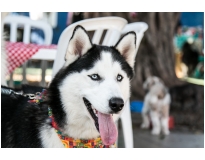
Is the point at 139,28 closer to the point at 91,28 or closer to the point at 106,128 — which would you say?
the point at 91,28

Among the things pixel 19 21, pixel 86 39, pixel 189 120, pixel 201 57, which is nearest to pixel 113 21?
pixel 86 39

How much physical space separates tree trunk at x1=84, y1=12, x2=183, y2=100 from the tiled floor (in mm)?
1270

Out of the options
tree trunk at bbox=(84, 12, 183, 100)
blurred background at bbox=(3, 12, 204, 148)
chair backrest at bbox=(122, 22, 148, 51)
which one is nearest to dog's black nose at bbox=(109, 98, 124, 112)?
chair backrest at bbox=(122, 22, 148, 51)

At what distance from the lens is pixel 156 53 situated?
628 centimetres

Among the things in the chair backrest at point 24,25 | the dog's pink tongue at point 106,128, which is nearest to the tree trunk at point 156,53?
the chair backrest at point 24,25

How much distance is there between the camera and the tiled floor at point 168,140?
424 cm

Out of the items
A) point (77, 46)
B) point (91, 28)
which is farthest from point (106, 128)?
point (91, 28)

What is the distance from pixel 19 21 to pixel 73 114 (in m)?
2.46

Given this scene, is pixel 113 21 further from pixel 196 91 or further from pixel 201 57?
pixel 201 57

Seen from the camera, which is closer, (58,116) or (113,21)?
(58,116)

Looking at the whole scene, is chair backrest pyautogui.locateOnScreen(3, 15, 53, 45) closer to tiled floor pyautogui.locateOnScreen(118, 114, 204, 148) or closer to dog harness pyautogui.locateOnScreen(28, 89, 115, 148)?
tiled floor pyautogui.locateOnScreen(118, 114, 204, 148)

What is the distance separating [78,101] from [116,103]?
291 mm

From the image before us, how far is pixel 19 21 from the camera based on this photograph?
14.2 feet

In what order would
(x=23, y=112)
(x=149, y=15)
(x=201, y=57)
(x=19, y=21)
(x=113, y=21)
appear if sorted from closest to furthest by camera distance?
1. (x=23, y=112)
2. (x=113, y=21)
3. (x=19, y=21)
4. (x=149, y=15)
5. (x=201, y=57)
